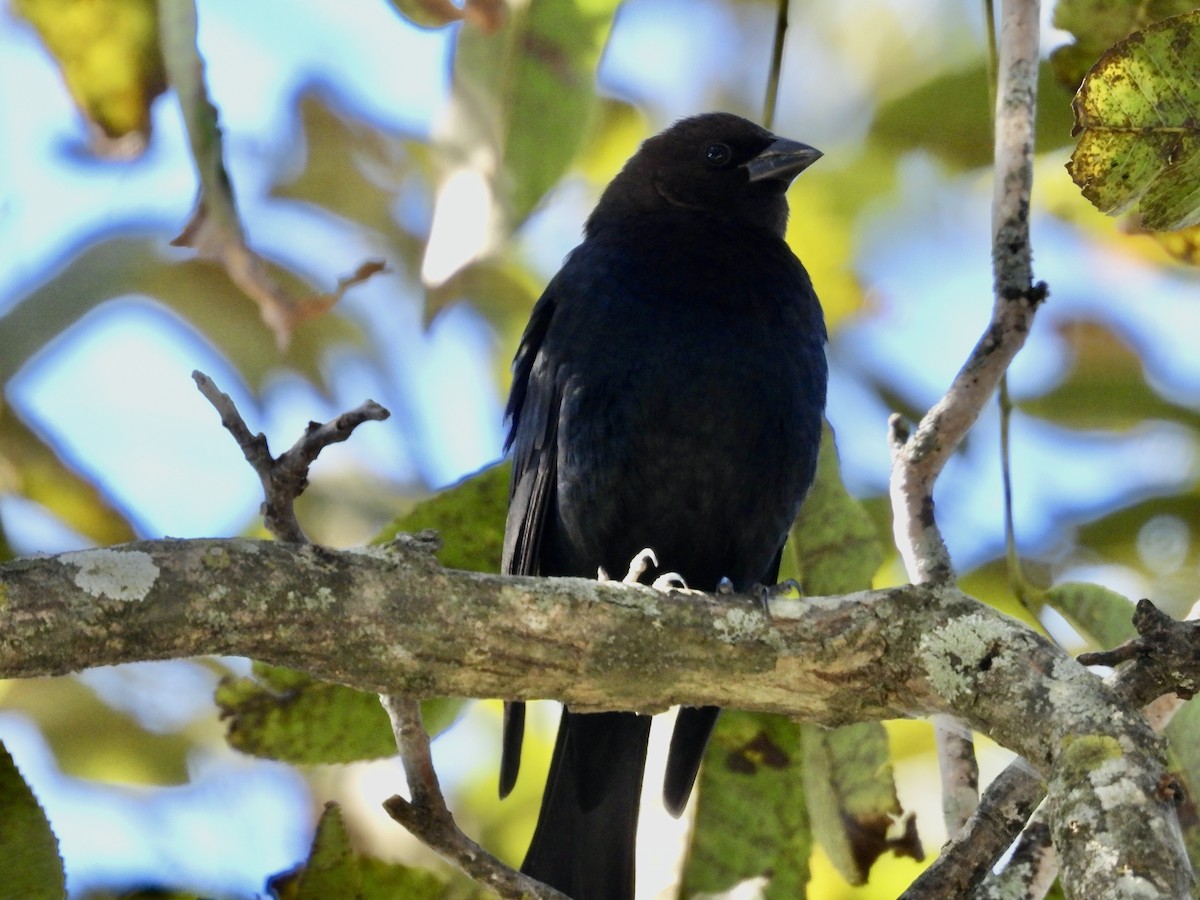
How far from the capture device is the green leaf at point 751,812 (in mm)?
2996

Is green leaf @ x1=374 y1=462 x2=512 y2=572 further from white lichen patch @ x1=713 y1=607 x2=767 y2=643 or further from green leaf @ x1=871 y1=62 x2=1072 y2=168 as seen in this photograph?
green leaf @ x1=871 y1=62 x2=1072 y2=168

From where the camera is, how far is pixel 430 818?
237 centimetres

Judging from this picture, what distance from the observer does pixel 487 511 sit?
11.3 feet

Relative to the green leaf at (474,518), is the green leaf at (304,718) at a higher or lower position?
lower

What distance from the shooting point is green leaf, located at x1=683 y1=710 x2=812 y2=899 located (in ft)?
9.83

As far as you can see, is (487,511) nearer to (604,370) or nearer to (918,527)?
(604,370)

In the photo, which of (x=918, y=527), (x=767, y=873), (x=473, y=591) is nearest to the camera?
(x=473, y=591)

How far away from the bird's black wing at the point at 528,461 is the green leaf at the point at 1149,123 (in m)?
1.65

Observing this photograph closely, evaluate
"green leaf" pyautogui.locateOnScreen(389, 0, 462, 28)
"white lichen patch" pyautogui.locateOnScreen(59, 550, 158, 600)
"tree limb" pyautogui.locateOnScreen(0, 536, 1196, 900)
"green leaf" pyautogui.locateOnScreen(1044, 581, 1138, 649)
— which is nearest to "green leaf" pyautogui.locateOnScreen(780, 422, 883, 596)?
"green leaf" pyautogui.locateOnScreen(1044, 581, 1138, 649)

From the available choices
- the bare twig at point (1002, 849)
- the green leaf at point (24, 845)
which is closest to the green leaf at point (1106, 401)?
the bare twig at point (1002, 849)

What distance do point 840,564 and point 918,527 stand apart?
60 centimetres

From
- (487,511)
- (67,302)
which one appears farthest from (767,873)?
(67,302)

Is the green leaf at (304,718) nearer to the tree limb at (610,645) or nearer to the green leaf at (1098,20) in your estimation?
the tree limb at (610,645)

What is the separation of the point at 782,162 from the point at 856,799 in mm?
1803
